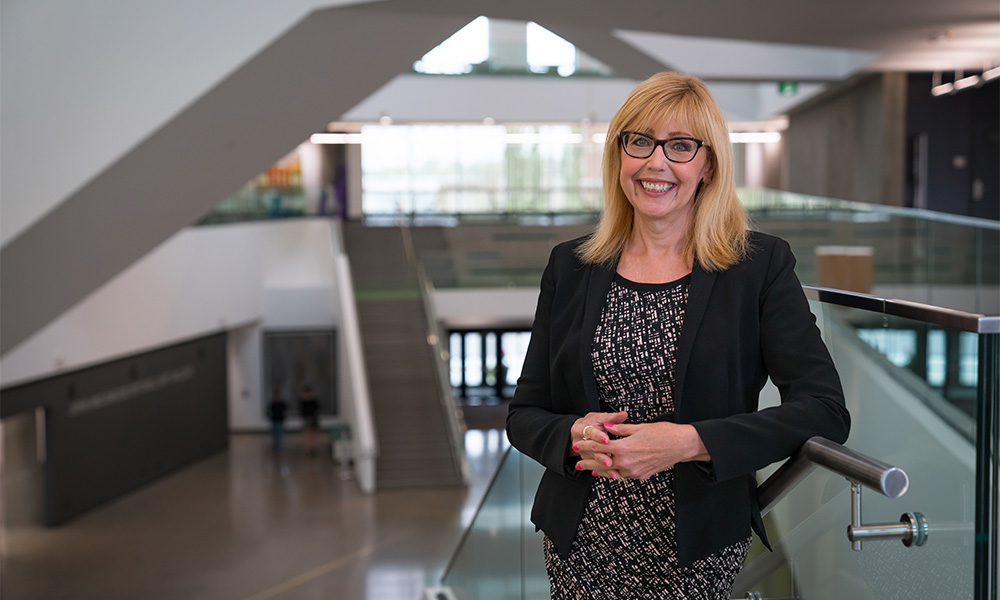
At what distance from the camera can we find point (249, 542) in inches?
483

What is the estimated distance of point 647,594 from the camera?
69.5 inches

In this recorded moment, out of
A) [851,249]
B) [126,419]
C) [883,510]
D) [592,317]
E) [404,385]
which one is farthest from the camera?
[404,385]

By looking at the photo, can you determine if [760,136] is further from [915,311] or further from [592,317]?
[592,317]

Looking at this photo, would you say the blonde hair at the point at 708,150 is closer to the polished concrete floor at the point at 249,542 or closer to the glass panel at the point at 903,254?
the glass panel at the point at 903,254

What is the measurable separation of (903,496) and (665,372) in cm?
61

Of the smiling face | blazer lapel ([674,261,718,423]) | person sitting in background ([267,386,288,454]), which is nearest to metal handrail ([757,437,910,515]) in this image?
blazer lapel ([674,261,718,423])

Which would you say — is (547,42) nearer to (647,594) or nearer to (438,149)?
(438,149)

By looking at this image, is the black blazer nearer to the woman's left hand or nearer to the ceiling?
the woman's left hand

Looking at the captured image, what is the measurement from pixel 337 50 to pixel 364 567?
7163 millimetres

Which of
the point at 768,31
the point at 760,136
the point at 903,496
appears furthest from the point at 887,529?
the point at 760,136

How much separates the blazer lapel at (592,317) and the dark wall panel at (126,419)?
40.4ft

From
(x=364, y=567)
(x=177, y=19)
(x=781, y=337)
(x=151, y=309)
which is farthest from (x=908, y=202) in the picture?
(x=781, y=337)

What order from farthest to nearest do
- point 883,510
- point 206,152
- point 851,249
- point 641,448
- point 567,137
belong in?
1. point 567,137
2. point 851,249
3. point 206,152
4. point 883,510
5. point 641,448

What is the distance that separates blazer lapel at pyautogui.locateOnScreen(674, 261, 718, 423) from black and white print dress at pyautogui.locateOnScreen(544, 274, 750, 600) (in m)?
0.05
